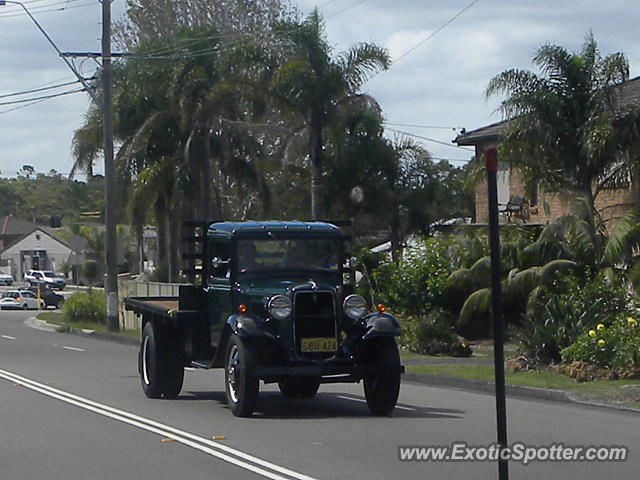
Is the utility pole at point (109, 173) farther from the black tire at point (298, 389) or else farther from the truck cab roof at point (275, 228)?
the truck cab roof at point (275, 228)

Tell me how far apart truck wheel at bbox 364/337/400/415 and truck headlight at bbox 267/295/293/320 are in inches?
49.4

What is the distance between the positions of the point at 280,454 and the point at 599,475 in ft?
10.3

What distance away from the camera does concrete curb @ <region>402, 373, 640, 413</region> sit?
630 inches

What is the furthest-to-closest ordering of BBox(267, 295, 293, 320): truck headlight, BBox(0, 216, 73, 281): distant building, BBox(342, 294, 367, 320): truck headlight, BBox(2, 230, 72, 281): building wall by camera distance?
BBox(2, 230, 72, 281): building wall < BBox(0, 216, 73, 281): distant building < BBox(342, 294, 367, 320): truck headlight < BBox(267, 295, 293, 320): truck headlight

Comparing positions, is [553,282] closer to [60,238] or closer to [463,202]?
[463,202]

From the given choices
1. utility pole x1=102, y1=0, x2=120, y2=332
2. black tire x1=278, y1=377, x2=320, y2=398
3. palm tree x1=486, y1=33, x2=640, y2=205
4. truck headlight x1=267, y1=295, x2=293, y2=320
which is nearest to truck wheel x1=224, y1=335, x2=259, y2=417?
truck headlight x1=267, y1=295, x2=293, y2=320

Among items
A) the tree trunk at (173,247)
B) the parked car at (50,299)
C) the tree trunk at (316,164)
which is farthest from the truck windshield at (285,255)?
the parked car at (50,299)

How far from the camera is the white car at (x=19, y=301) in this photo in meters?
63.6

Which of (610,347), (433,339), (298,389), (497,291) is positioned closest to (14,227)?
(433,339)

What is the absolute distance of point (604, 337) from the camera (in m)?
19.1

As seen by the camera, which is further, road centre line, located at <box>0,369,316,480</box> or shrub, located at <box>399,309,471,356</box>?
shrub, located at <box>399,309,471,356</box>

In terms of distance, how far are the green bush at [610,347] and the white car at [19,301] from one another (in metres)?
48.7

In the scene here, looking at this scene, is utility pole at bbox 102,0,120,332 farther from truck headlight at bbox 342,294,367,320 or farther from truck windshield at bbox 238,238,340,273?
truck headlight at bbox 342,294,367,320

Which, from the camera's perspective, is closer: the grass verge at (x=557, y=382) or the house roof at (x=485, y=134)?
the grass verge at (x=557, y=382)
